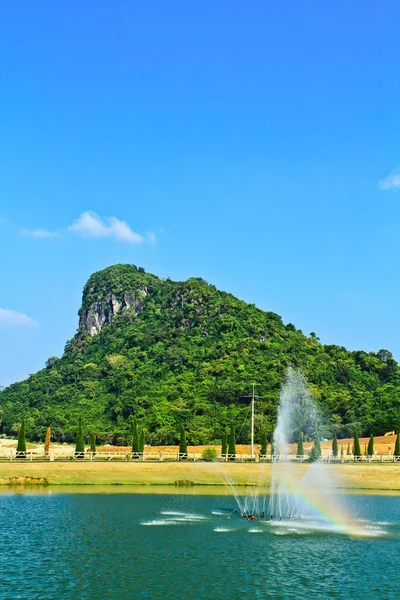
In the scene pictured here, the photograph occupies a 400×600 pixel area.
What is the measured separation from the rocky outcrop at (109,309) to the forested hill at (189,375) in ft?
1.47

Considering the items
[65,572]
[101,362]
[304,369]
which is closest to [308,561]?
[65,572]

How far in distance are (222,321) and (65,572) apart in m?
125

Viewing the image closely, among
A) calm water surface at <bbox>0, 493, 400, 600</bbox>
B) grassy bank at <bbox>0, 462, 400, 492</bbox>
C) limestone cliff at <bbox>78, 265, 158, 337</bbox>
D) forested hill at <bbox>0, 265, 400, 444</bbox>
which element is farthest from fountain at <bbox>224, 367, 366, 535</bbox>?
limestone cliff at <bbox>78, 265, 158, 337</bbox>

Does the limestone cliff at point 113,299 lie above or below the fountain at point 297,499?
above

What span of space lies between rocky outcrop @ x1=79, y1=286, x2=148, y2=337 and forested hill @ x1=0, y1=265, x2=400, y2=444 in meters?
0.45

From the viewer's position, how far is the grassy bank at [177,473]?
47.3 metres

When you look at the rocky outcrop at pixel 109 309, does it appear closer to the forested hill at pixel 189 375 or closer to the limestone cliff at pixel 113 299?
the limestone cliff at pixel 113 299

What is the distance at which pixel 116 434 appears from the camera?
10038 centimetres

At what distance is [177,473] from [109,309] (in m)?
140

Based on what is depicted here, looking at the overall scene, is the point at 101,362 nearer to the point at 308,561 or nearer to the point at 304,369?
the point at 304,369

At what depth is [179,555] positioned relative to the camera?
24734 millimetres

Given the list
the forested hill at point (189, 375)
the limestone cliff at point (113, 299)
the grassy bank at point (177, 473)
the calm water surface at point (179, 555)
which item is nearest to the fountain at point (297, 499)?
the grassy bank at point (177, 473)

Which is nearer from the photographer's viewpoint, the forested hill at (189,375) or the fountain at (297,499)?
the fountain at (297,499)

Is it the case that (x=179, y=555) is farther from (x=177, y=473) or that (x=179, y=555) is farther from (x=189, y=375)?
(x=189, y=375)
